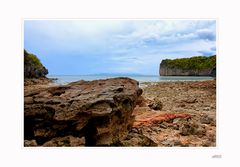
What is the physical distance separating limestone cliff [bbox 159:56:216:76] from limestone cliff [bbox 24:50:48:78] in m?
1.11

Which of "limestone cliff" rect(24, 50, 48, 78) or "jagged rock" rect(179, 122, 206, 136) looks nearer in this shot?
"limestone cliff" rect(24, 50, 48, 78)

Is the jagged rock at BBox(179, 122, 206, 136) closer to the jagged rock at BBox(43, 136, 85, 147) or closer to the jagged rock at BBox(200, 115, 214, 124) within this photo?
the jagged rock at BBox(200, 115, 214, 124)

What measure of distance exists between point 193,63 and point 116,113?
2.84 feet

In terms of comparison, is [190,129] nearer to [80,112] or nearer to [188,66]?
[188,66]

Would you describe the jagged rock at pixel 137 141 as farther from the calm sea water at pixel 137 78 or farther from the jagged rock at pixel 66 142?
the calm sea water at pixel 137 78

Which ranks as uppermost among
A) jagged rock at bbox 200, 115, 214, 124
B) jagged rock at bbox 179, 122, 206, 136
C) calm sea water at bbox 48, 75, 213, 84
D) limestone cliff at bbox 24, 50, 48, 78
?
limestone cliff at bbox 24, 50, 48, 78

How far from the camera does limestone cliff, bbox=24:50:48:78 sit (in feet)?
13.6

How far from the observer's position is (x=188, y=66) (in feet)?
13.8

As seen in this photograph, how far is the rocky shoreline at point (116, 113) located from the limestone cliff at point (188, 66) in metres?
0.11

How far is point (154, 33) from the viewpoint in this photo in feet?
13.9

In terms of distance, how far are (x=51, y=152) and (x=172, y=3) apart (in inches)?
69.6

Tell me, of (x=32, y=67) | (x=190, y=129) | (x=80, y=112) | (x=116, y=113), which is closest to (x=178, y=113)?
(x=190, y=129)

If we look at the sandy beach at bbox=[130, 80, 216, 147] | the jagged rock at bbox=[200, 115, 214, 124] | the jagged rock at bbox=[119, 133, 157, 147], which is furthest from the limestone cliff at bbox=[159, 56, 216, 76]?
the jagged rock at bbox=[119, 133, 157, 147]

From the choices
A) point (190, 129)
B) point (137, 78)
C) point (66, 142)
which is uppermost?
point (137, 78)
